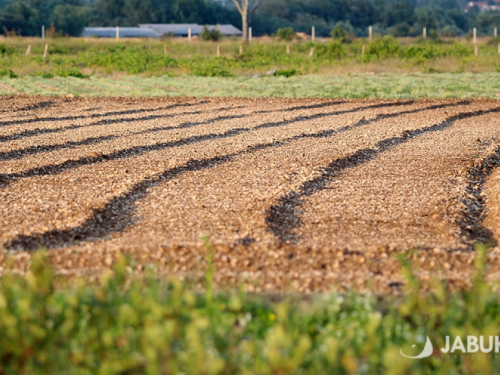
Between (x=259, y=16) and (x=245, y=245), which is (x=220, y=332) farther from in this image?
(x=259, y=16)

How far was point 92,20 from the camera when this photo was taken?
241ft

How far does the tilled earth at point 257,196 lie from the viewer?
179 inches

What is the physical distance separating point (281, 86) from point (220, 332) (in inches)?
644

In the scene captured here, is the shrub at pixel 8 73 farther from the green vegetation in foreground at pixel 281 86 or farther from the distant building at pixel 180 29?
the distant building at pixel 180 29

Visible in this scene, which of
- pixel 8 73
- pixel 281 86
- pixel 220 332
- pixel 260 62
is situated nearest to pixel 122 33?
pixel 260 62

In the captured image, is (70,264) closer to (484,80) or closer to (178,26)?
(484,80)

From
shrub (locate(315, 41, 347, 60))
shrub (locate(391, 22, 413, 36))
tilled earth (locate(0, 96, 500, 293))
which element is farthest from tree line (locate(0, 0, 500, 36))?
tilled earth (locate(0, 96, 500, 293))

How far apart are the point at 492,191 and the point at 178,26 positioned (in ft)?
219

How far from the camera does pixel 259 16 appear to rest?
77.7 metres

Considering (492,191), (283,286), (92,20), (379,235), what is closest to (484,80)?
(492,191)

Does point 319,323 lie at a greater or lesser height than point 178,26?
lesser

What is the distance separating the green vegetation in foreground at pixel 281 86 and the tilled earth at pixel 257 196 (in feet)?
14.2

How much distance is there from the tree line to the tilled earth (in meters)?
51.2

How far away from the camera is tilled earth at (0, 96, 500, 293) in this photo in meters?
4.54
